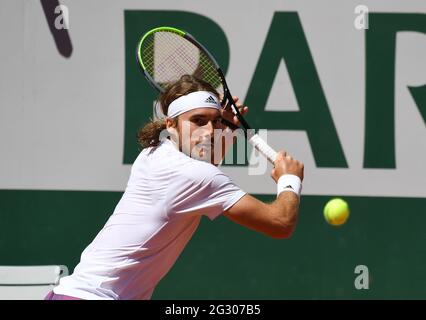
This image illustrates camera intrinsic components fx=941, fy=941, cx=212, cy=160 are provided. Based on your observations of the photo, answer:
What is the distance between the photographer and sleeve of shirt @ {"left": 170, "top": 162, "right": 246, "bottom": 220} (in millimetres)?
3180

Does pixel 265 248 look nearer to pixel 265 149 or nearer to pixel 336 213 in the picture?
pixel 336 213

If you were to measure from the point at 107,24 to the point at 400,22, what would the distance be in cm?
169

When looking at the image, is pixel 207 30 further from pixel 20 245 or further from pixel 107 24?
pixel 20 245

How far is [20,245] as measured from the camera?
218 inches

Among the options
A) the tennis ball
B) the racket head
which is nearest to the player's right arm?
the racket head

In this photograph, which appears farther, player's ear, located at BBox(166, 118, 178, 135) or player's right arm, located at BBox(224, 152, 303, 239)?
player's ear, located at BBox(166, 118, 178, 135)

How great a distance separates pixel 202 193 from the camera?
10.5ft

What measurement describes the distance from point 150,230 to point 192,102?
52 centimetres

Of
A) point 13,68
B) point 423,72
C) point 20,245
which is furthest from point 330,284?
point 13,68

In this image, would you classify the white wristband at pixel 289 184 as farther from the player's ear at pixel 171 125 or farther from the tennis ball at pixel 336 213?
the tennis ball at pixel 336 213

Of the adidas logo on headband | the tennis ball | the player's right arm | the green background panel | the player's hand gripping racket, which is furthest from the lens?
the green background panel

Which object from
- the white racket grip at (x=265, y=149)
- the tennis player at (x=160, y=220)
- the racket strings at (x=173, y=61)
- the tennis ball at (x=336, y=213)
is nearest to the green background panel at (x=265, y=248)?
the tennis ball at (x=336, y=213)

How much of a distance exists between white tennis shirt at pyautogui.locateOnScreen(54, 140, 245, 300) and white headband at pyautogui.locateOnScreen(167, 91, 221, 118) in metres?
0.25

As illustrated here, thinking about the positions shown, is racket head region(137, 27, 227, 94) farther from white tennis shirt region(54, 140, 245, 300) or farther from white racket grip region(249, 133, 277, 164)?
white tennis shirt region(54, 140, 245, 300)
